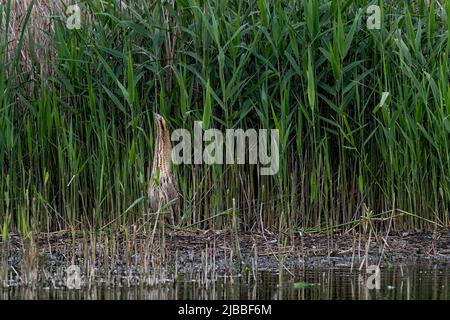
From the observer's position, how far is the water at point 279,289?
6262mm

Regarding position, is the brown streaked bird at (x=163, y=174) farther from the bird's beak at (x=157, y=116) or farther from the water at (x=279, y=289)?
the water at (x=279, y=289)

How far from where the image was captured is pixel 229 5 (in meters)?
9.10

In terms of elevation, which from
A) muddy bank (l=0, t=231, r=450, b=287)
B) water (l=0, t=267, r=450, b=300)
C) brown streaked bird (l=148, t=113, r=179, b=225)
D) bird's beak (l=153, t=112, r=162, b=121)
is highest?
bird's beak (l=153, t=112, r=162, b=121)

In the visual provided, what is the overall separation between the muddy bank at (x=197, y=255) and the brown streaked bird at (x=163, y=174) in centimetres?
29

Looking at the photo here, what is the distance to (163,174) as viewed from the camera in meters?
8.60

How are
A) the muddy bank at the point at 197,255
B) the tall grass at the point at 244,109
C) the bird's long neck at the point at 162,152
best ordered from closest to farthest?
the muddy bank at the point at 197,255 < the bird's long neck at the point at 162,152 < the tall grass at the point at 244,109

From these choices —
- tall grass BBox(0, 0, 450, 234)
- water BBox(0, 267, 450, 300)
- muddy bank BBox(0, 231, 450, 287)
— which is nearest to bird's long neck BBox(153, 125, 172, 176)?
tall grass BBox(0, 0, 450, 234)

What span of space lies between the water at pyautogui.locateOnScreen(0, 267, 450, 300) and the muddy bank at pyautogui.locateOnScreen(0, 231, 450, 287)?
119mm

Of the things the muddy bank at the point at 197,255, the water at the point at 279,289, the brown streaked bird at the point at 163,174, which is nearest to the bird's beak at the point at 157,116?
the brown streaked bird at the point at 163,174

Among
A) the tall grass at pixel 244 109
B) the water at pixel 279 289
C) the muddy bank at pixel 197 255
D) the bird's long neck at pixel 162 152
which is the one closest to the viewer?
the water at pixel 279 289

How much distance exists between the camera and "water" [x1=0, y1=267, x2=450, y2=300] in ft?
20.5

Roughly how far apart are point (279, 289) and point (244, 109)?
255 centimetres

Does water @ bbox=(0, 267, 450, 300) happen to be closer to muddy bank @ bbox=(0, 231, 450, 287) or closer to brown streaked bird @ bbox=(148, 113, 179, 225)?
muddy bank @ bbox=(0, 231, 450, 287)
